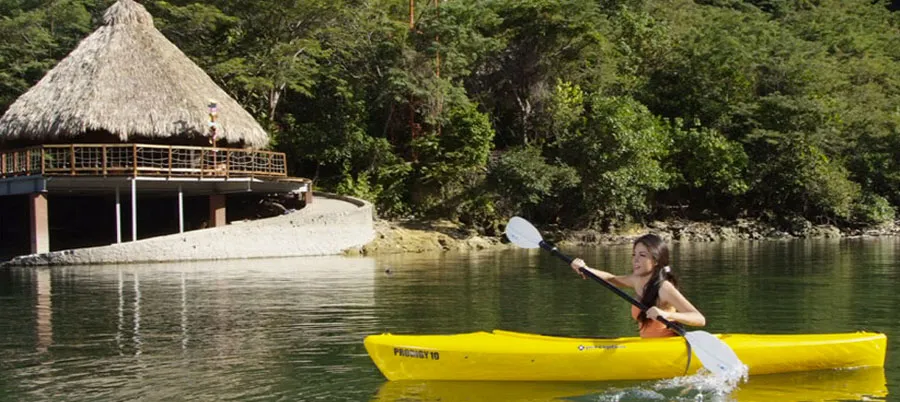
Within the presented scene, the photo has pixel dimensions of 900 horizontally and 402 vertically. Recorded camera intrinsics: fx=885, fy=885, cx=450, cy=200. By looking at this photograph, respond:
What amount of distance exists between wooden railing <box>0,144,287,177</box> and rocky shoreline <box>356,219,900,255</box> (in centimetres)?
377

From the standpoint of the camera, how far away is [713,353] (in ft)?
22.8

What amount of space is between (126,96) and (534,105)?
1550 centimetres

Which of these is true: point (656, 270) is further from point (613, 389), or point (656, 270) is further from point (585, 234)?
point (585, 234)

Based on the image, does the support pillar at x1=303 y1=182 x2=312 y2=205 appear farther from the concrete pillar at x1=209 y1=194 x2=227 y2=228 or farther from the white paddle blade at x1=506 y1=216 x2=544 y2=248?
the white paddle blade at x1=506 y1=216 x2=544 y2=248

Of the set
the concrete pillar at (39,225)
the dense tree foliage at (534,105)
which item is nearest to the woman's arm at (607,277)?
the concrete pillar at (39,225)

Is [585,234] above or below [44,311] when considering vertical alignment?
above

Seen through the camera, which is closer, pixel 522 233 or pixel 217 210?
pixel 522 233

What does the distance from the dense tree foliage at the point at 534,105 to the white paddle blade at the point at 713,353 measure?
2225 centimetres

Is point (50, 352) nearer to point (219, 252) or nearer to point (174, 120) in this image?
point (219, 252)

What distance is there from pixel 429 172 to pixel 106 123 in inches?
432

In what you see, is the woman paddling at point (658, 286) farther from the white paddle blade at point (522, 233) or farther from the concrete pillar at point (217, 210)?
the concrete pillar at point (217, 210)

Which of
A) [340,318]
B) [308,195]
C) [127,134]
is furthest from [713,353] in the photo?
[308,195]

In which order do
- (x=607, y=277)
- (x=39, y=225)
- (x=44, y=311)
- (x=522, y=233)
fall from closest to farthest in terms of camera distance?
(x=607, y=277) → (x=522, y=233) → (x=44, y=311) → (x=39, y=225)

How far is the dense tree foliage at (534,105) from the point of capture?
2967 cm
